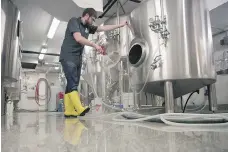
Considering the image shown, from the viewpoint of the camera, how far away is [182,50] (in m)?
1.28

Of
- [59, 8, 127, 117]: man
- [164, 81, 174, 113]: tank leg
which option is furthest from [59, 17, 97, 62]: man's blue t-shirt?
[164, 81, 174, 113]: tank leg

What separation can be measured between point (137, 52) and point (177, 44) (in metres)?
0.35

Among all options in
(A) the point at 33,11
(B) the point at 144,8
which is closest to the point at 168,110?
(B) the point at 144,8

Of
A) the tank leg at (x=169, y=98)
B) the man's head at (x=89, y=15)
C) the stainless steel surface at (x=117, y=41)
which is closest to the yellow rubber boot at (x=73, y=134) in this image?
the tank leg at (x=169, y=98)

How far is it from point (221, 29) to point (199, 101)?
1368 mm

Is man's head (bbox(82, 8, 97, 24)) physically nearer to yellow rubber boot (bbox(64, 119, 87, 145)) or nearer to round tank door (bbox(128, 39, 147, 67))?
round tank door (bbox(128, 39, 147, 67))

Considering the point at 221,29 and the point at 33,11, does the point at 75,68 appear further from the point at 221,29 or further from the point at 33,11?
the point at 221,29

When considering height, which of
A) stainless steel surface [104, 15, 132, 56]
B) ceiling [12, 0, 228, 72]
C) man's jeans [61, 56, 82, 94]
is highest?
ceiling [12, 0, 228, 72]

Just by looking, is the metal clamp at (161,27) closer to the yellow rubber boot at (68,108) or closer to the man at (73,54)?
the man at (73,54)

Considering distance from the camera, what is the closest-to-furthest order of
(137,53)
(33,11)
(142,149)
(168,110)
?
(142,149)
(168,110)
(137,53)
(33,11)

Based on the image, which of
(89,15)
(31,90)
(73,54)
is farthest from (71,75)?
(31,90)

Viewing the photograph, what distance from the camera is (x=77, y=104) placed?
5.18 feet

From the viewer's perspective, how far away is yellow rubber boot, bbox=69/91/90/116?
61.1 inches

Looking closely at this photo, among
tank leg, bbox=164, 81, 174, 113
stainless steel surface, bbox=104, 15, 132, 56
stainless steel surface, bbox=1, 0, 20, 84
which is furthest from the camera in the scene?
stainless steel surface, bbox=104, 15, 132, 56
